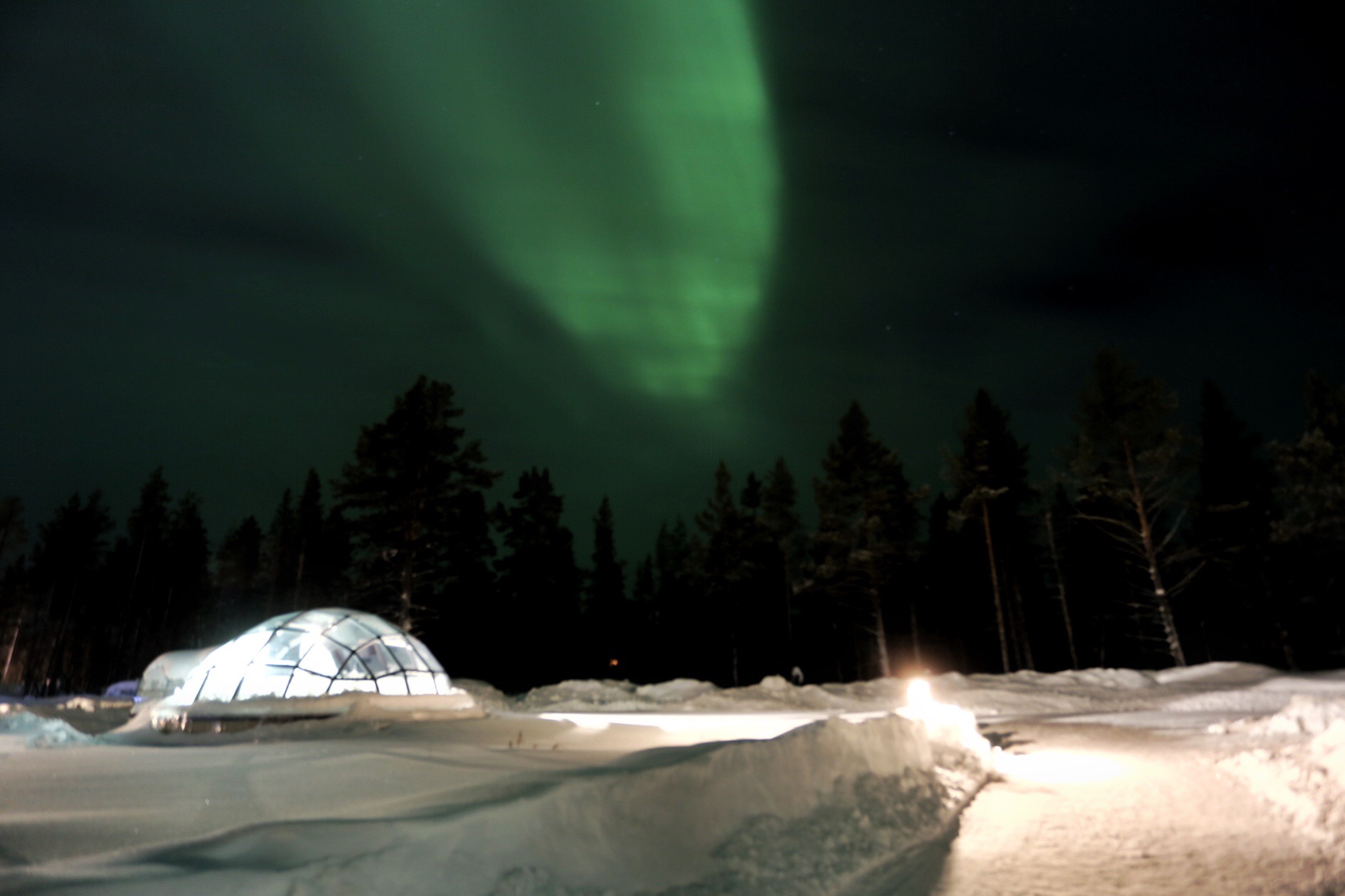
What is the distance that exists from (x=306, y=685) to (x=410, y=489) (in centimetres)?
1410

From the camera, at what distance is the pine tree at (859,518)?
30359 mm

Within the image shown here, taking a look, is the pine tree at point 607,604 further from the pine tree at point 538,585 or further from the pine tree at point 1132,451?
the pine tree at point 1132,451

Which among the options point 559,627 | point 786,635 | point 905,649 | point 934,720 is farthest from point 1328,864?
point 905,649

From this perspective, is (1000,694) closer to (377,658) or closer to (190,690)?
(377,658)

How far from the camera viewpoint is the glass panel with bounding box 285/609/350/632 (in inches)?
571

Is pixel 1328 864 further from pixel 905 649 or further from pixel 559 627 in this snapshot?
pixel 905 649

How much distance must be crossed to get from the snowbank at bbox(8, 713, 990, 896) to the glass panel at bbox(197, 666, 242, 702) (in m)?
10.8

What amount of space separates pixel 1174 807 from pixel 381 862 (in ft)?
21.6

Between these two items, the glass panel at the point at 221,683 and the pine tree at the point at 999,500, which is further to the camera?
the pine tree at the point at 999,500

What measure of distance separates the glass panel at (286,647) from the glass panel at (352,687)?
36.6 inches

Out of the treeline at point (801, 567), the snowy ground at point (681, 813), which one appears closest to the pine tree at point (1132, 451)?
the treeline at point (801, 567)

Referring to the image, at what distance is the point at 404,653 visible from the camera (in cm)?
1577

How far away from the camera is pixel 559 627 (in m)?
39.8

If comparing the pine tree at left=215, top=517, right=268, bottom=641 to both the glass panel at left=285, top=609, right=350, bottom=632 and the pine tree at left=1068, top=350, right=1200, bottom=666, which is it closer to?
the glass panel at left=285, top=609, right=350, bottom=632
